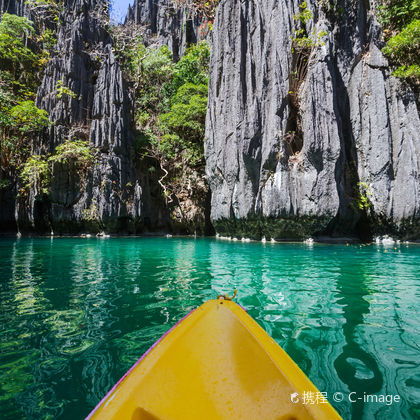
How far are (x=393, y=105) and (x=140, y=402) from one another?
16.5 metres

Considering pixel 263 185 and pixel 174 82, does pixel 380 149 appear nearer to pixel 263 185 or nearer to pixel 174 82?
pixel 263 185

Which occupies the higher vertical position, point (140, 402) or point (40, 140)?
point (40, 140)

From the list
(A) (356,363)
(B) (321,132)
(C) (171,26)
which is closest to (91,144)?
(B) (321,132)

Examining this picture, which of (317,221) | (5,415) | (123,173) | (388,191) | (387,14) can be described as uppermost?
(387,14)

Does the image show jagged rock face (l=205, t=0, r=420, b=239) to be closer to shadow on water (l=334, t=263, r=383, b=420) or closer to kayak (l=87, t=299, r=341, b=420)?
shadow on water (l=334, t=263, r=383, b=420)

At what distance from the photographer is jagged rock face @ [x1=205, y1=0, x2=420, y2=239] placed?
1289cm

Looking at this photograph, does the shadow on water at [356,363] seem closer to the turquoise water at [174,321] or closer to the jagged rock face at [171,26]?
the turquoise water at [174,321]

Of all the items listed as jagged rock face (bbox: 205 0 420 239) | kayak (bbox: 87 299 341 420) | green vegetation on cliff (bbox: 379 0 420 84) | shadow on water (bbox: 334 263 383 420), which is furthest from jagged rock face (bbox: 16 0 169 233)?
kayak (bbox: 87 299 341 420)

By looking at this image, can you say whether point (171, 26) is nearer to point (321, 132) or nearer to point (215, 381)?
point (321, 132)

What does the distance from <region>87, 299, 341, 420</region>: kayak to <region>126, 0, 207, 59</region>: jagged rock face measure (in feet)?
93.5

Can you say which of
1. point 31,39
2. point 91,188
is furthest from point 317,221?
point 31,39

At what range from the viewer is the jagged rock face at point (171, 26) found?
1043 inches

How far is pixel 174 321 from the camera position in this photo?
10.0 feet

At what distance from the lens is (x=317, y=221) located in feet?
42.7
